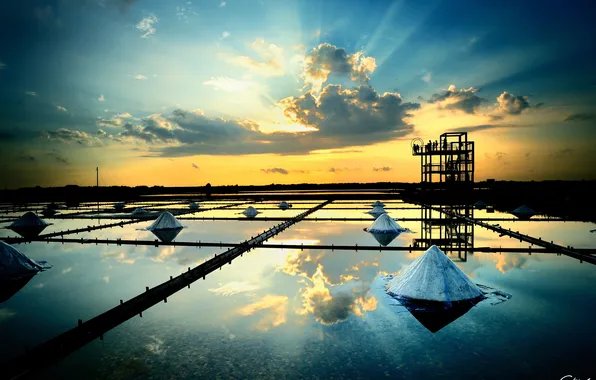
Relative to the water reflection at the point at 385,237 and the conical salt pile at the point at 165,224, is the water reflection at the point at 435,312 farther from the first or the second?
the conical salt pile at the point at 165,224

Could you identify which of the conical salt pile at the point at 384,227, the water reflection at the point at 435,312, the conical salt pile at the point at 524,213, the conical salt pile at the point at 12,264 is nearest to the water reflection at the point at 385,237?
the conical salt pile at the point at 384,227

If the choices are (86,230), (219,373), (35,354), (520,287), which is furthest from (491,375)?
(86,230)

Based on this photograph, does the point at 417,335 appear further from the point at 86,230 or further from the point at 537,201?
the point at 537,201

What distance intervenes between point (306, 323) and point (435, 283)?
3.32m

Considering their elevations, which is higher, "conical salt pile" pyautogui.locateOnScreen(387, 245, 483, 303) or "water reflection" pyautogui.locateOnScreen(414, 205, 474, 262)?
"conical salt pile" pyautogui.locateOnScreen(387, 245, 483, 303)

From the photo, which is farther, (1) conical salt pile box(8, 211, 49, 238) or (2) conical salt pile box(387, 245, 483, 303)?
(1) conical salt pile box(8, 211, 49, 238)

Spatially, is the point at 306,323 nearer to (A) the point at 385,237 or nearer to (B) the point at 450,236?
(A) the point at 385,237

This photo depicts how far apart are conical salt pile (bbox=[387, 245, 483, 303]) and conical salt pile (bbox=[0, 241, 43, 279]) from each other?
11645mm

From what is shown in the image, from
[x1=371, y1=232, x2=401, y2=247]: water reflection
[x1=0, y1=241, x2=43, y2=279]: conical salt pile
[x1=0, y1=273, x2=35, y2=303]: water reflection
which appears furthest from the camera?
[x1=371, y1=232, x2=401, y2=247]: water reflection

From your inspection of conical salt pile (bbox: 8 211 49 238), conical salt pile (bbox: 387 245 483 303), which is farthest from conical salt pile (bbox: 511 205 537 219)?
conical salt pile (bbox: 8 211 49 238)

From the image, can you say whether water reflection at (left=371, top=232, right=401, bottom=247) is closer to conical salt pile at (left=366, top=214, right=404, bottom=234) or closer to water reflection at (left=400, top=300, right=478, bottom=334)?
conical salt pile at (left=366, top=214, right=404, bottom=234)

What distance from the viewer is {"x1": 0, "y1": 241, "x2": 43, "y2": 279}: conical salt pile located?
1022 cm

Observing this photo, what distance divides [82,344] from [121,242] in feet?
37.4

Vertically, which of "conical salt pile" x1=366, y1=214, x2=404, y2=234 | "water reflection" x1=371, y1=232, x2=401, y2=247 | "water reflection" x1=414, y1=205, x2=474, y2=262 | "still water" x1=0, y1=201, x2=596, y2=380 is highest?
"conical salt pile" x1=366, y1=214, x2=404, y2=234
